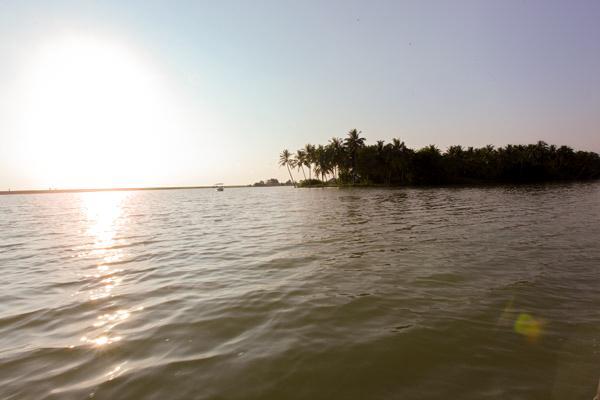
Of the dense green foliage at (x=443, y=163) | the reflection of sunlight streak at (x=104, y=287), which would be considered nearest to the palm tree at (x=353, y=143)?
the dense green foliage at (x=443, y=163)

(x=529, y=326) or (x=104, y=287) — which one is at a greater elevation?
(x=104, y=287)

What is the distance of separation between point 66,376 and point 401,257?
26.0 feet

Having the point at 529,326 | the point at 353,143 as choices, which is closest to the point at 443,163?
the point at 353,143

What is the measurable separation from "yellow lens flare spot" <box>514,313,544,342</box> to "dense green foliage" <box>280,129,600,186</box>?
83.2 m

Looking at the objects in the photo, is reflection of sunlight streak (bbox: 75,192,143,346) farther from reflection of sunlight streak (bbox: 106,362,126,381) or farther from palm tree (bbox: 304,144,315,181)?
palm tree (bbox: 304,144,315,181)

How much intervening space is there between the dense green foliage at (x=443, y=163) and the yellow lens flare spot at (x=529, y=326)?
83200 mm

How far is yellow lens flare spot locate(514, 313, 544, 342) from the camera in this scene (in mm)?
4270

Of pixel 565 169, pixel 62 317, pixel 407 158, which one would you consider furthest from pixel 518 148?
pixel 62 317

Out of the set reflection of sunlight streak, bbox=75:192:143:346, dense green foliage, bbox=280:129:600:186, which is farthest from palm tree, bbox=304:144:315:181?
reflection of sunlight streak, bbox=75:192:143:346

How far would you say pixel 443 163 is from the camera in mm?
93375

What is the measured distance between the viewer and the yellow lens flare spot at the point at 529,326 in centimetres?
427

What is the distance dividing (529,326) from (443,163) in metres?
98.0

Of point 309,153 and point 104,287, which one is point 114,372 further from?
point 309,153

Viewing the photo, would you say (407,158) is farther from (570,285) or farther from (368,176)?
(570,285)
